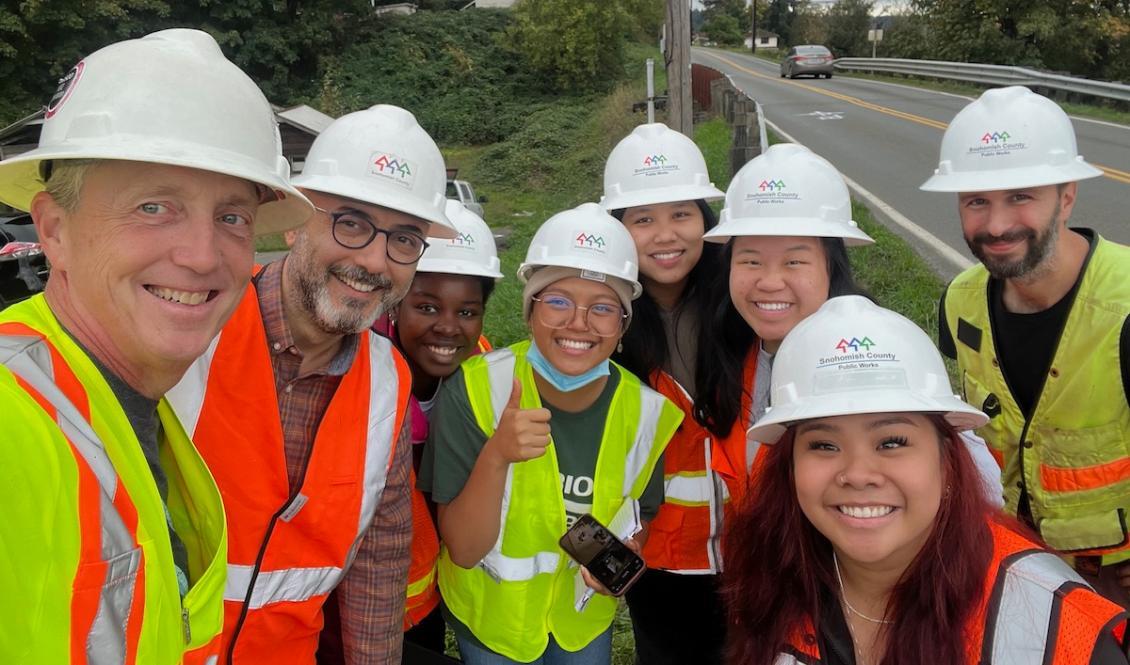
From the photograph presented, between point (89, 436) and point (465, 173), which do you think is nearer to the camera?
point (89, 436)

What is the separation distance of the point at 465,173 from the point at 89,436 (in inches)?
954

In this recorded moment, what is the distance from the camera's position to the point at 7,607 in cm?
108

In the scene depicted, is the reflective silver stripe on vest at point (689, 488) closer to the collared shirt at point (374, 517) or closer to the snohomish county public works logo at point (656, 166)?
the collared shirt at point (374, 517)

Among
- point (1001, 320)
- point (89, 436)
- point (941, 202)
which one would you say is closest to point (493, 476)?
point (89, 436)

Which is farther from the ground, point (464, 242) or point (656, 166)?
point (656, 166)

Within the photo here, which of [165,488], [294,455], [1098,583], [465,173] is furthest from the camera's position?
[465,173]

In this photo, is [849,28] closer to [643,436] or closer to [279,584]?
[643,436]

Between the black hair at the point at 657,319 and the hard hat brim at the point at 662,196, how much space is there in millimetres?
168

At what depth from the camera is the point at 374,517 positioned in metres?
2.38

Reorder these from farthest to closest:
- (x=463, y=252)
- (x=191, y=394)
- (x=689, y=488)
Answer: (x=463, y=252), (x=689, y=488), (x=191, y=394)

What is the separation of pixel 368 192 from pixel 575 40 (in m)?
30.8

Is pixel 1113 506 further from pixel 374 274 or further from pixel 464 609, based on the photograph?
pixel 374 274

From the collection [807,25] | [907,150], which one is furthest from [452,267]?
[807,25]

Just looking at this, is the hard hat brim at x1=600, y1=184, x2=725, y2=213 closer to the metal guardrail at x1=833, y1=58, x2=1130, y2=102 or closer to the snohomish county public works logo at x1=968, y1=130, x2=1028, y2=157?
the snohomish county public works logo at x1=968, y1=130, x2=1028, y2=157
